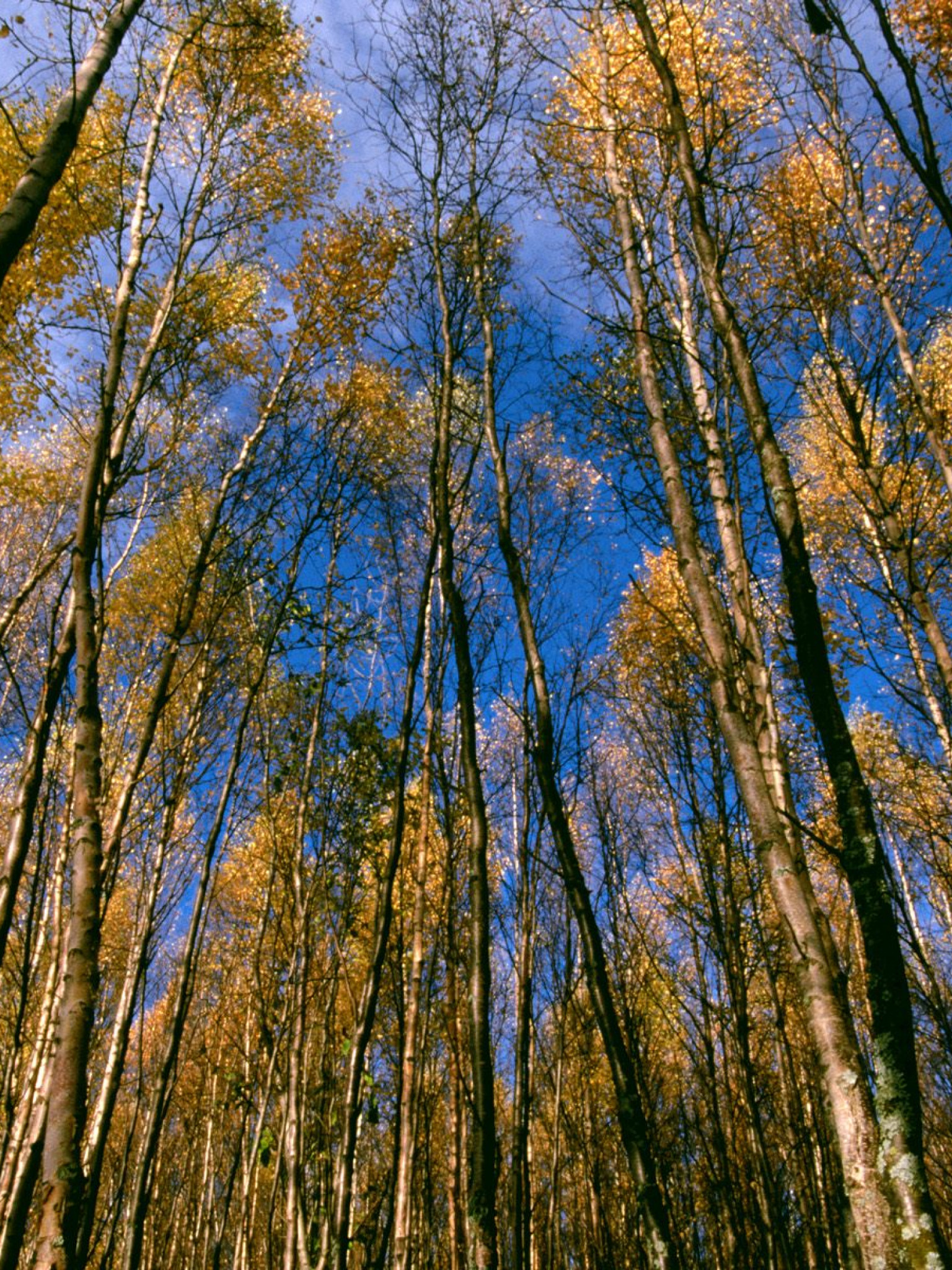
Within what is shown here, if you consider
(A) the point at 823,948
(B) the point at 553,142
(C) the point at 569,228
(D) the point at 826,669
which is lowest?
(A) the point at 823,948

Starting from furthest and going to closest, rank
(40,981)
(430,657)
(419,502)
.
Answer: (40,981)
(419,502)
(430,657)

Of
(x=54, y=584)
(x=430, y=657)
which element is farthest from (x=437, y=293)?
(x=54, y=584)

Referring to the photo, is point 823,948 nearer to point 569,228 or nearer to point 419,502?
point 569,228

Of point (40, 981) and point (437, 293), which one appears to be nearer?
point (437, 293)

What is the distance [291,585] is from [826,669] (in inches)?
136

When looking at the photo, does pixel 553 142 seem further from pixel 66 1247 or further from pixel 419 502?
pixel 66 1247

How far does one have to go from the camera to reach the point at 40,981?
1177cm

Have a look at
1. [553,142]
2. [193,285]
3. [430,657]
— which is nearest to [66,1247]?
[430,657]

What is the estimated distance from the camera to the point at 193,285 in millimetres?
7258

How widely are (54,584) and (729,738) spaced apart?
10452 mm

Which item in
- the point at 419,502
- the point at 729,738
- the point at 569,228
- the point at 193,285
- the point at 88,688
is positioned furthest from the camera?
the point at 193,285

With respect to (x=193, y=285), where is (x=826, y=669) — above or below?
below

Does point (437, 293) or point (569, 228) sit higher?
point (437, 293)

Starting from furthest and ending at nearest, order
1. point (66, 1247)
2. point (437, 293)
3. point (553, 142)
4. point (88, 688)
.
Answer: point (553, 142), point (437, 293), point (88, 688), point (66, 1247)
